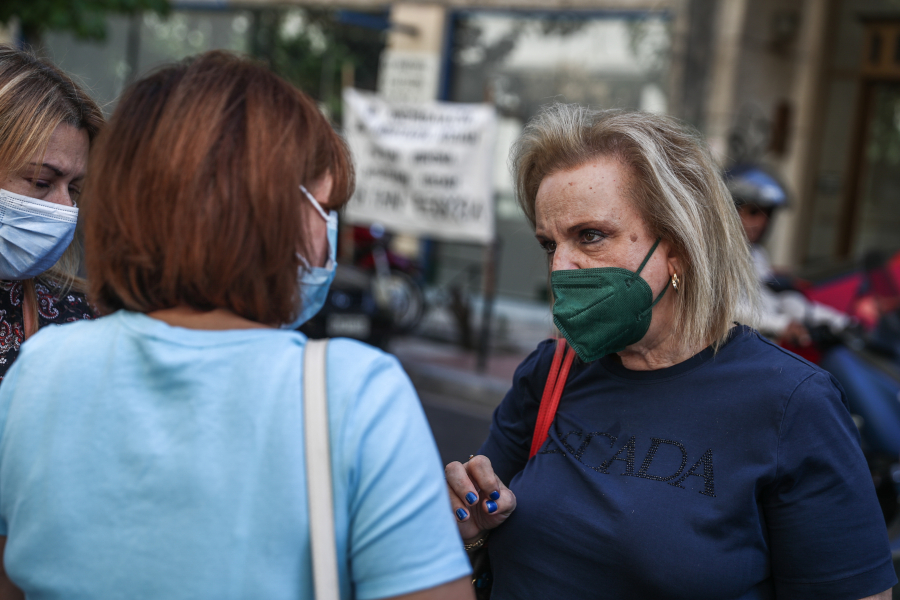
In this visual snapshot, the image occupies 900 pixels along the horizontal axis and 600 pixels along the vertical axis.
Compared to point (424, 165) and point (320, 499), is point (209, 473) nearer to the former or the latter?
point (320, 499)

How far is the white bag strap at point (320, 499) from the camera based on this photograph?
1091mm

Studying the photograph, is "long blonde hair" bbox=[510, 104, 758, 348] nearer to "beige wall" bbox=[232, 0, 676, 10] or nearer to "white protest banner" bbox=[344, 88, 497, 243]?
"white protest banner" bbox=[344, 88, 497, 243]

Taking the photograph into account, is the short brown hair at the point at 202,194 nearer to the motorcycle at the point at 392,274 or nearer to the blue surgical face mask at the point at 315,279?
the blue surgical face mask at the point at 315,279

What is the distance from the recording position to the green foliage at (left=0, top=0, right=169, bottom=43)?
27.0 ft

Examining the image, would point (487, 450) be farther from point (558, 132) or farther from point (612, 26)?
point (612, 26)

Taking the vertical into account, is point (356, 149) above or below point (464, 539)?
above

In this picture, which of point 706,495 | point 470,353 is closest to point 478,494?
point 706,495

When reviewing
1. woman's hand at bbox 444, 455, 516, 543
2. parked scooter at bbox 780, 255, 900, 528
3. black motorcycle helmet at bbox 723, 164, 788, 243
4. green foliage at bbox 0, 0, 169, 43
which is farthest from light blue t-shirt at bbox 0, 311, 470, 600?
green foliage at bbox 0, 0, 169, 43

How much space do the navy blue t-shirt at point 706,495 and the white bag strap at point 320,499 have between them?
29.4 inches

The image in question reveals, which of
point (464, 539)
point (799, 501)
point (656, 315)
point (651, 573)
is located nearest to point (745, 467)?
point (799, 501)

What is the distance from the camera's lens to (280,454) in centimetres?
111

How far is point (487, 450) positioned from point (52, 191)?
3.96ft

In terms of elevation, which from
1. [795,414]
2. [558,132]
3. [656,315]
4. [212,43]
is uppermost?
[212,43]

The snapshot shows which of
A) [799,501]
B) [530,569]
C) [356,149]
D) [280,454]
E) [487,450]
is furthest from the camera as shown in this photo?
[356,149]
